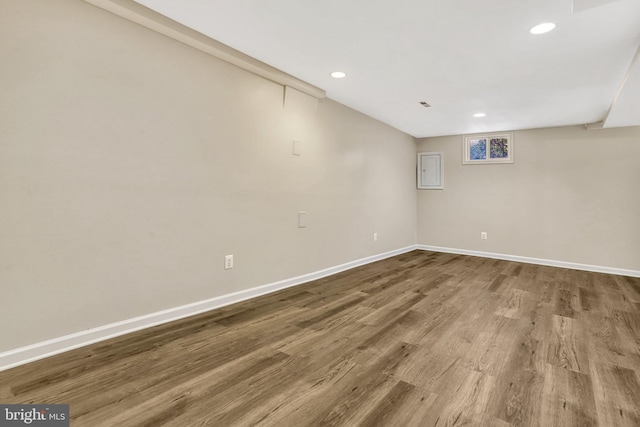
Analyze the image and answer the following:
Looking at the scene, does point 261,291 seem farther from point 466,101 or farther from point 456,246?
point 456,246

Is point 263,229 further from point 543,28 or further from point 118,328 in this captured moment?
point 543,28

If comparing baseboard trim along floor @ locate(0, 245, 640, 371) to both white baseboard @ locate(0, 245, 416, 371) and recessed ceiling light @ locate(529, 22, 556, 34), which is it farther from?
recessed ceiling light @ locate(529, 22, 556, 34)

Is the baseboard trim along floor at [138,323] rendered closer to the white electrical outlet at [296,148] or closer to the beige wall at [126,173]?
the beige wall at [126,173]

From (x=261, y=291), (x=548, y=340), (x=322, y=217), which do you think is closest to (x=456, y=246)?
(x=322, y=217)

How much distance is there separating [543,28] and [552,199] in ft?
11.8

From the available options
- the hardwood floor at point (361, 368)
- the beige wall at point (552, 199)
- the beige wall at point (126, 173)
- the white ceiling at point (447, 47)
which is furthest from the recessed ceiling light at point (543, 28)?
the beige wall at point (552, 199)

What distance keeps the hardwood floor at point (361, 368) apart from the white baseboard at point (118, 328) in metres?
0.06

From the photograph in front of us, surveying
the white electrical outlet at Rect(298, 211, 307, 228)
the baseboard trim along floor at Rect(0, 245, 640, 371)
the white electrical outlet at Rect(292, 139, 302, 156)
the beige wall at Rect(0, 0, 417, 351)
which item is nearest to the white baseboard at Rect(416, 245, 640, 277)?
the baseboard trim along floor at Rect(0, 245, 640, 371)

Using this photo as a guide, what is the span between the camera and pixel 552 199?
4.78 m

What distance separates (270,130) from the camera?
3043 millimetres

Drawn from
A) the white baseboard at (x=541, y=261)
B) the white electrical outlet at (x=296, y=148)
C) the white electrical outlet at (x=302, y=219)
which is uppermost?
the white electrical outlet at (x=296, y=148)

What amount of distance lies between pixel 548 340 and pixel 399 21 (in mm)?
2539

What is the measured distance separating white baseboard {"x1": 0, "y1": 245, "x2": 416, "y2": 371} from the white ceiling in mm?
2195

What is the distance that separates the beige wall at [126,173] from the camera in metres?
1.69
